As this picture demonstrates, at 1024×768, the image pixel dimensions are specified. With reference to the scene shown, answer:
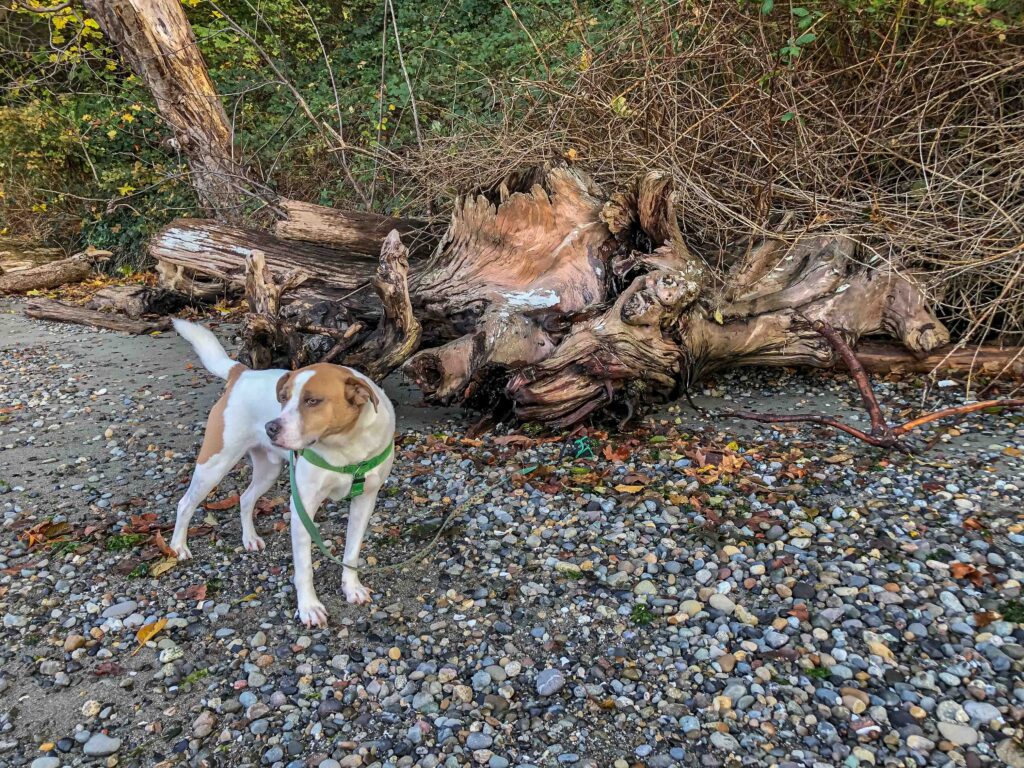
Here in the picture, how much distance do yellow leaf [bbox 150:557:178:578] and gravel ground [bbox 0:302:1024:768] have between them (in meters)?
0.04

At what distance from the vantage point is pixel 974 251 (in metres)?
4.92

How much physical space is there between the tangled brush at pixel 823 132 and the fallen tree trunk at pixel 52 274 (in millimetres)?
7855

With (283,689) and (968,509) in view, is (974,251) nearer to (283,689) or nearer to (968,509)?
(968,509)

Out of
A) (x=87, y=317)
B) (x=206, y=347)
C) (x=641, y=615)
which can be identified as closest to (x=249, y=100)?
(x=87, y=317)

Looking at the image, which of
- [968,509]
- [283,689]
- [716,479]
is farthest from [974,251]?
[283,689]

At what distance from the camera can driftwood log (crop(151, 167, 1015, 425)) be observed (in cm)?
478

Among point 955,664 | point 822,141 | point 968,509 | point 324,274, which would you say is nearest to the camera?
point 955,664

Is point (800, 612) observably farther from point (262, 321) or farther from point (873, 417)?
point (262, 321)

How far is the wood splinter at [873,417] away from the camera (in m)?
4.32

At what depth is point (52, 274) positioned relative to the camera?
11008mm

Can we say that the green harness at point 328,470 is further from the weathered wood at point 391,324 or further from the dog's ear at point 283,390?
the weathered wood at point 391,324

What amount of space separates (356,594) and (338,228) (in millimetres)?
4286

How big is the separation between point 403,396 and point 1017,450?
423cm

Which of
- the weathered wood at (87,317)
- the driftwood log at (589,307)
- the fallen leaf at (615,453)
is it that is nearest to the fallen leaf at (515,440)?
the driftwood log at (589,307)
